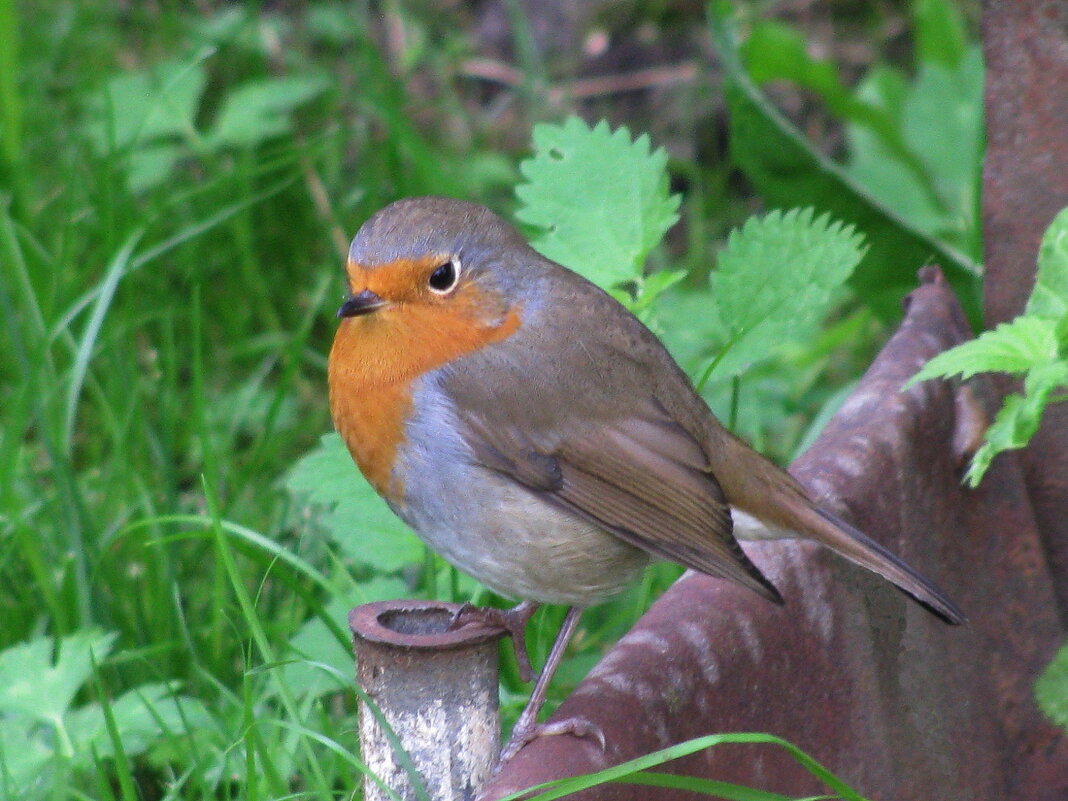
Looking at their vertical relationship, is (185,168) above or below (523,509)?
above

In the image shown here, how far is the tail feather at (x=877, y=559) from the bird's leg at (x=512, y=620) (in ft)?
1.53

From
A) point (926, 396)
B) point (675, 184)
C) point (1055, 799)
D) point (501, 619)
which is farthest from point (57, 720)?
point (675, 184)

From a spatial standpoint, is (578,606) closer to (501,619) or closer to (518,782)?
(501,619)

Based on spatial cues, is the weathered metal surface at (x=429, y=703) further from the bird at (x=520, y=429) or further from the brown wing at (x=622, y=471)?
the brown wing at (x=622, y=471)

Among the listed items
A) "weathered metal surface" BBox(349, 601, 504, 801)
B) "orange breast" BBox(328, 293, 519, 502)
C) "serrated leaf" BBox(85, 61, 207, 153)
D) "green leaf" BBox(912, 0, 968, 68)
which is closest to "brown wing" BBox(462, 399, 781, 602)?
"orange breast" BBox(328, 293, 519, 502)

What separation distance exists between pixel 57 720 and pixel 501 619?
741mm

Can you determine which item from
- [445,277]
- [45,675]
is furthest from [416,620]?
[45,675]

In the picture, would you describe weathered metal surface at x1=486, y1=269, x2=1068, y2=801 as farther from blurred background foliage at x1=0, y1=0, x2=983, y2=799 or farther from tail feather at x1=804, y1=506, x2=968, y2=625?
blurred background foliage at x1=0, y1=0, x2=983, y2=799

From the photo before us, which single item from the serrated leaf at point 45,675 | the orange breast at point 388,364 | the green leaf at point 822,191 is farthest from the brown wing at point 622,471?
the green leaf at point 822,191

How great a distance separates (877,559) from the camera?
2.18 meters

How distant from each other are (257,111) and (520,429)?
8.17 ft

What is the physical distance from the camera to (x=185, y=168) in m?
4.89

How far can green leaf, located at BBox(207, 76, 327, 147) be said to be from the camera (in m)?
4.48

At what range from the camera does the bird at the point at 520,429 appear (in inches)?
89.2
